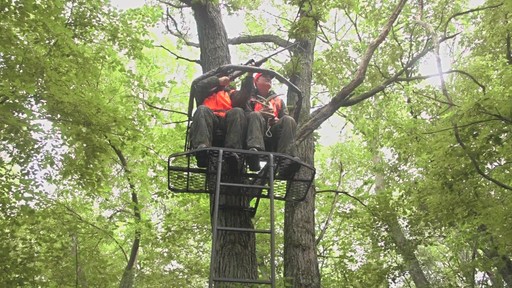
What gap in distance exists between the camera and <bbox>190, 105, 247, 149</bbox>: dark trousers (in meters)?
3.54

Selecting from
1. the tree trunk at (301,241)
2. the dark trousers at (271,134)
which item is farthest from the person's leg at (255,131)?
the tree trunk at (301,241)

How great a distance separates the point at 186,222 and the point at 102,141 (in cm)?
285

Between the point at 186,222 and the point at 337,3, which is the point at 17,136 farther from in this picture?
the point at 337,3

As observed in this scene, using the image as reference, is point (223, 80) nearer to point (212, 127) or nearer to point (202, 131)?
point (212, 127)

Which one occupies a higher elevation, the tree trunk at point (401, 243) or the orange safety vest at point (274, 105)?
the orange safety vest at point (274, 105)

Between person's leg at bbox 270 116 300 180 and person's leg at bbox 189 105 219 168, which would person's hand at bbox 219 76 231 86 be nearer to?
person's leg at bbox 189 105 219 168

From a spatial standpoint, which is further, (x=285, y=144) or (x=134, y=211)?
(x=134, y=211)

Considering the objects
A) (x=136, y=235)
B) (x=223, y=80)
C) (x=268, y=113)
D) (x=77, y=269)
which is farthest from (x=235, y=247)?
(x=136, y=235)

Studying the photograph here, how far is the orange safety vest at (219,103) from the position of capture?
13.0 feet

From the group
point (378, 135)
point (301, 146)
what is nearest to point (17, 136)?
point (301, 146)

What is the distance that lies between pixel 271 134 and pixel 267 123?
152mm

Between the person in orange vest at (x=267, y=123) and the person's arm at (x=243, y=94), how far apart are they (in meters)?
0.08

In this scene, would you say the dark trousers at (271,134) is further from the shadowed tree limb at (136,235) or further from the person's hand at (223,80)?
the shadowed tree limb at (136,235)

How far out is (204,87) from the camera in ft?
12.9
